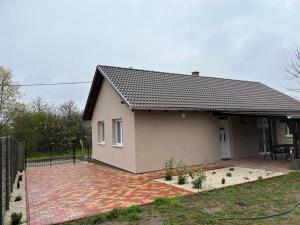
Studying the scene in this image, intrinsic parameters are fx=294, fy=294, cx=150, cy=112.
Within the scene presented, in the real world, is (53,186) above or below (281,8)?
below

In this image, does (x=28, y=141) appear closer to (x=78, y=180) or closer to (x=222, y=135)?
(x=78, y=180)

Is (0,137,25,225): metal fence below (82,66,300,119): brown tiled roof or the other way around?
below

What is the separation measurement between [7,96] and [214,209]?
2740 centimetres

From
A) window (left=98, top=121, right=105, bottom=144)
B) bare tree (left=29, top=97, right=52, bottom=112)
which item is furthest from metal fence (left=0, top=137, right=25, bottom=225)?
bare tree (left=29, top=97, right=52, bottom=112)

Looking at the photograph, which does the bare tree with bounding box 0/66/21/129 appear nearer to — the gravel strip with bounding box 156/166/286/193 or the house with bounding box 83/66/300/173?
the house with bounding box 83/66/300/173

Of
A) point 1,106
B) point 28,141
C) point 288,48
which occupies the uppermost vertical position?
point 288,48

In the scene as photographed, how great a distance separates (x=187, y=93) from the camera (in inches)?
623

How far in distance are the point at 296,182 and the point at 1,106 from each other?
88.6ft

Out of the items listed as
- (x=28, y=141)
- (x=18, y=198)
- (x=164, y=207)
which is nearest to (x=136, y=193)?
(x=164, y=207)

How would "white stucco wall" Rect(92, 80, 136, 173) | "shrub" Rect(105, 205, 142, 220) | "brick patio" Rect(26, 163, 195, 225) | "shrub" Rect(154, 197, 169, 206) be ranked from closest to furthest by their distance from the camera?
"shrub" Rect(105, 205, 142, 220), "brick patio" Rect(26, 163, 195, 225), "shrub" Rect(154, 197, 169, 206), "white stucco wall" Rect(92, 80, 136, 173)

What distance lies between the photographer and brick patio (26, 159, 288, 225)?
7.40 m

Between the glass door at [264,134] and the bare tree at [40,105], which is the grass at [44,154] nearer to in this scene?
the glass door at [264,134]

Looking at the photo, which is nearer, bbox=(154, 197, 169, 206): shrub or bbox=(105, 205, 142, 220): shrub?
bbox=(105, 205, 142, 220): shrub

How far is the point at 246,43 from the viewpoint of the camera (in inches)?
873
